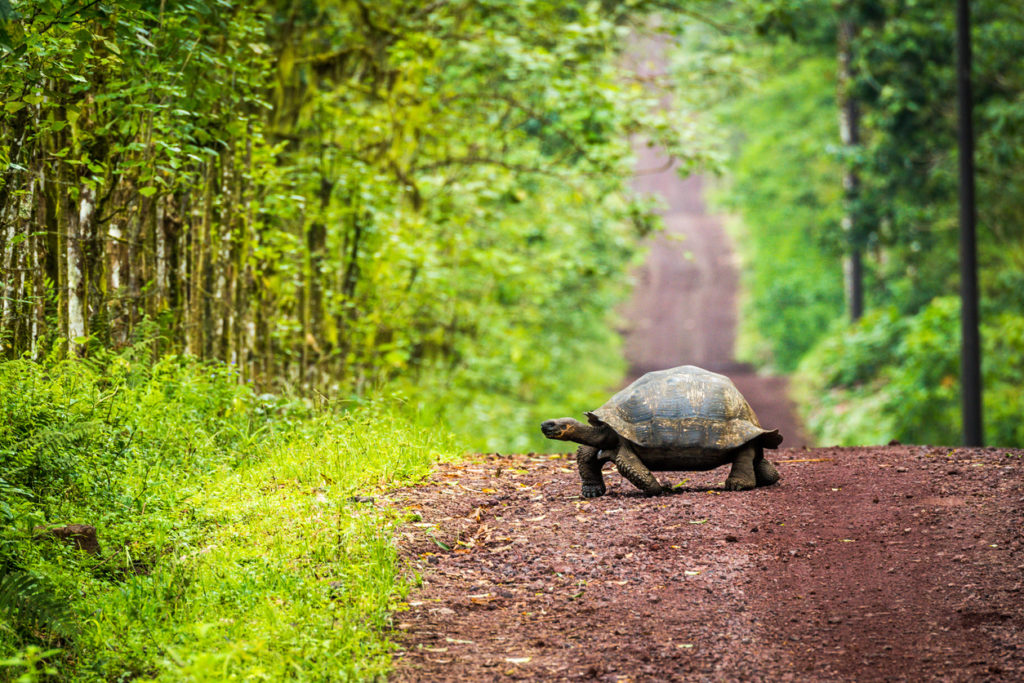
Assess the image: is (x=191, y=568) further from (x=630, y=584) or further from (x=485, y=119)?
(x=485, y=119)

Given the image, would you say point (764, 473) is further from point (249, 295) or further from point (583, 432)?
point (249, 295)

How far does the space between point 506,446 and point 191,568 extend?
434 inches

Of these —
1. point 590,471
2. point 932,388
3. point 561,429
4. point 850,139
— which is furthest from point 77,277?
point 850,139

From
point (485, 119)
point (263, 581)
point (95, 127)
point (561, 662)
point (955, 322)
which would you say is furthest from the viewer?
point (955, 322)

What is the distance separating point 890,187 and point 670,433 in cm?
1914


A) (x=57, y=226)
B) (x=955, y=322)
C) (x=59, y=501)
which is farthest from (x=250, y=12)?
(x=955, y=322)

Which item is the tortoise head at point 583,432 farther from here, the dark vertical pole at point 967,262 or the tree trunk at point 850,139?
the tree trunk at point 850,139

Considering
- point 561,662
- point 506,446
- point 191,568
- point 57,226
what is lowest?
point 506,446

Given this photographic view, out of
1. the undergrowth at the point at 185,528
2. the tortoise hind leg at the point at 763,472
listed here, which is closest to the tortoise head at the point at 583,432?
the tortoise hind leg at the point at 763,472

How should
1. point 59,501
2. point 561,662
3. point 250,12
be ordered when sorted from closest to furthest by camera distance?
point 561,662, point 59,501, point 250,12

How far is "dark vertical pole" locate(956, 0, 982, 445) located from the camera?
52.7ft

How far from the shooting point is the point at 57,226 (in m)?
8.20

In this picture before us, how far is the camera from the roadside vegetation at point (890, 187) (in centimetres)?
1966

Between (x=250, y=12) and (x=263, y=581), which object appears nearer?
(x=263, y=581)
